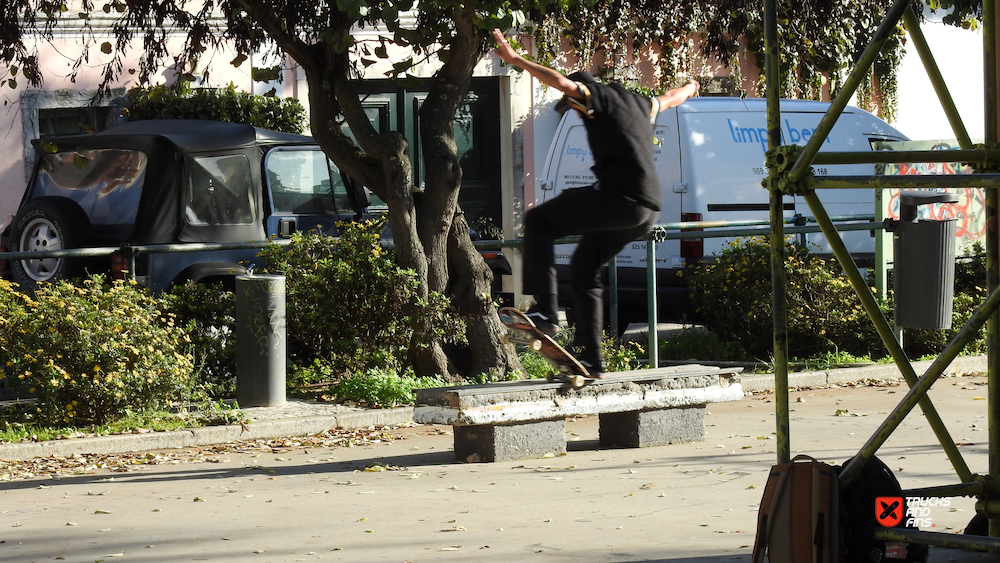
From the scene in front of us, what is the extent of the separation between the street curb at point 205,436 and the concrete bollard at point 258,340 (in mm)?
620

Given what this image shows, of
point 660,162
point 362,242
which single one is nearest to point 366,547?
point 362,242

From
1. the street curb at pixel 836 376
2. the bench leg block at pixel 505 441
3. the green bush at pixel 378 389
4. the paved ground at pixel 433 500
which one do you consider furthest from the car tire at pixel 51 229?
the street curb at pixel 836 376

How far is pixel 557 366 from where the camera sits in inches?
294

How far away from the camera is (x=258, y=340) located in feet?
30.3

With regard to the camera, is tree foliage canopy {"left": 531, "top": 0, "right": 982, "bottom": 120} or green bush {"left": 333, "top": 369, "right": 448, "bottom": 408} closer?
green bush {"left": 333, "top": 369, "right": 448, "bottom": 408}

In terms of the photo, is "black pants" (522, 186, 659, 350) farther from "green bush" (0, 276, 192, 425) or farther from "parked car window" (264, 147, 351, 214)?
"parked car window" (264, 147, 351, 214)

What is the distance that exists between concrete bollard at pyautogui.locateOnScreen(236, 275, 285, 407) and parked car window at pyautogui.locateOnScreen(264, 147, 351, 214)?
2.90 meters

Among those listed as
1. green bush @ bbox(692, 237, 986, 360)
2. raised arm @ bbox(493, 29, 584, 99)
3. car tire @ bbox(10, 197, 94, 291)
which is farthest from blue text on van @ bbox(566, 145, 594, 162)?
raised arm @ bbox(493, 29, 584, 99)

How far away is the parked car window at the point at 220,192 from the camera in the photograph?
1149 cm

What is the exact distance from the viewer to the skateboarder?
697 centimetres

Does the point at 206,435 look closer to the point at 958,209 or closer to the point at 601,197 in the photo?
the point at 601,197

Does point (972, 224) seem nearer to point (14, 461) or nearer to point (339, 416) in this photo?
point (339, 416)

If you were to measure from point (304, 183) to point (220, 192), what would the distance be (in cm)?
88

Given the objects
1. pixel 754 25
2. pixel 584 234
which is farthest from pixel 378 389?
pixel 754 25
